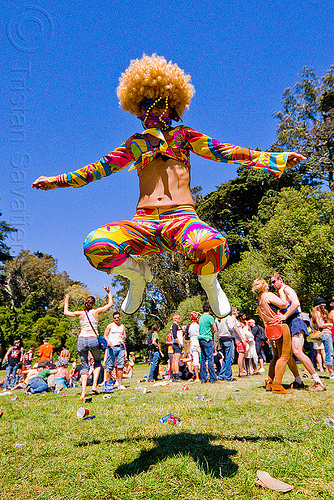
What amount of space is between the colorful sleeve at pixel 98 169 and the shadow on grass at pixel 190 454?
2.54 m

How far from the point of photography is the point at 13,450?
141 inches

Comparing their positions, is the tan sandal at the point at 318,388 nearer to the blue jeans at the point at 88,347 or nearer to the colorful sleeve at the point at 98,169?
the blue jeans at the point at 88,347

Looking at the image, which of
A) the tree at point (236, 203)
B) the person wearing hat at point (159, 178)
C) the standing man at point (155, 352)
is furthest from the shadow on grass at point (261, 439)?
the tree at point (236, 203)

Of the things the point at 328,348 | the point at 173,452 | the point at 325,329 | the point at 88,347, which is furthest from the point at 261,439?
the point at 325,329

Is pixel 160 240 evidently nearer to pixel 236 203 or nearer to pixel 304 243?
pixel 304 243

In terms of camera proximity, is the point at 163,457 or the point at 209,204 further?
the point at 209,204

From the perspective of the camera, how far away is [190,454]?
3.09 m

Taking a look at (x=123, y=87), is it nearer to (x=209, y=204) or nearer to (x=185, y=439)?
(x=185, y=439)

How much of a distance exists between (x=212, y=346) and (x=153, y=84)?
638 cm

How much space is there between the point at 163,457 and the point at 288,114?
32.7 meters

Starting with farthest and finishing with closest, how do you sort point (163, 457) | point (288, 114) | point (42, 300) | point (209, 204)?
point (42, 300) < point (209, 204) < point (288, 114) < point (163, 457)

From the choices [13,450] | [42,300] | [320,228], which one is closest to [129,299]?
[13,450]

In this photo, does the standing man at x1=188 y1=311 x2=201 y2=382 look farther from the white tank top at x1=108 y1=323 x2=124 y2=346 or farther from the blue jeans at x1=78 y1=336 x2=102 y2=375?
the blue jeans at x1=78 y1=336 x2=102 y2=375

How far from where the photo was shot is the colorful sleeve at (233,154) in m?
3.11
